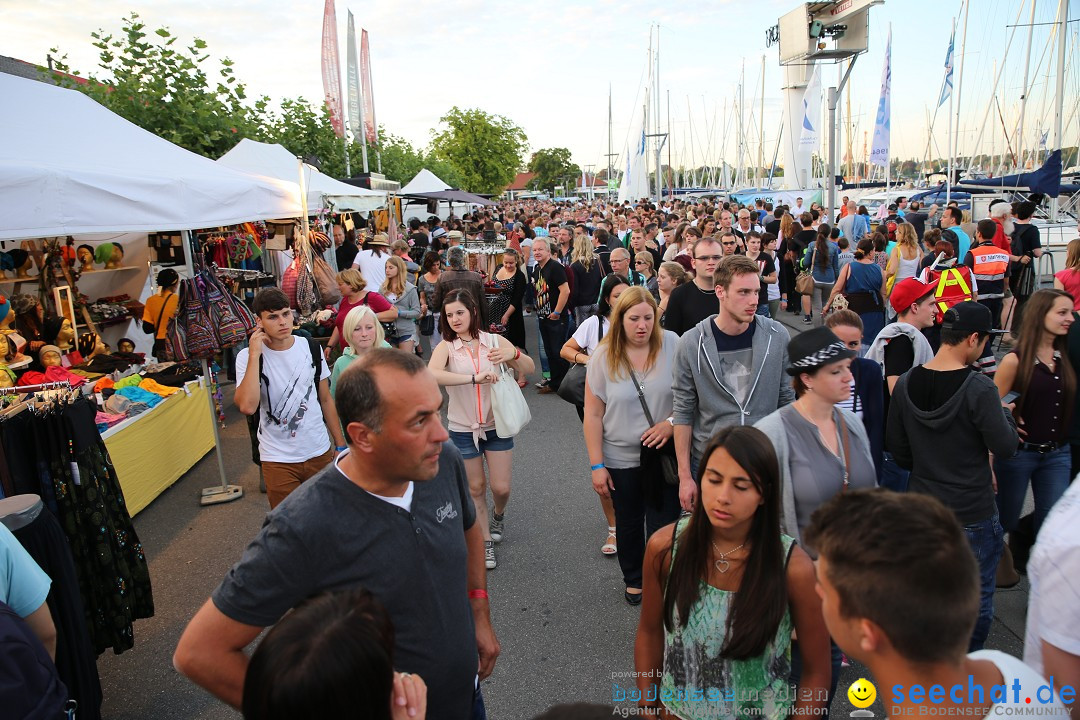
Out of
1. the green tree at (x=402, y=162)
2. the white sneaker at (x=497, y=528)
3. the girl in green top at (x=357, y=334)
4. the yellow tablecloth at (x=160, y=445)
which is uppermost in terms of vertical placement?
the green tree at (x=402, y=162)

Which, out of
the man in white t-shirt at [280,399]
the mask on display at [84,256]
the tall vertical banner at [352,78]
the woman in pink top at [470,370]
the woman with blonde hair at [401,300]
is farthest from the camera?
the tall vertical banner at [352,78]

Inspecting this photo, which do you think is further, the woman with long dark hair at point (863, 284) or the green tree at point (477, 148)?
the green tree at point (477, 148)

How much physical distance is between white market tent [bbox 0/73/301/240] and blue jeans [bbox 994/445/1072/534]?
600 cm

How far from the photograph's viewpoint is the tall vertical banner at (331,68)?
24406mm

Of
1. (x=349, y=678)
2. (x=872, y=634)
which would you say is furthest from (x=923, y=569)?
(x=349, y=678)

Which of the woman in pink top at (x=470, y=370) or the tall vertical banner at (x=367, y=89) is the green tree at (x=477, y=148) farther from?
the woman in pink top at (x=470, y=370)

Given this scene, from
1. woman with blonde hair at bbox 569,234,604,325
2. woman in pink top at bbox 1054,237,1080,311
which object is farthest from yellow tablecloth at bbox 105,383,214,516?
woman in pink top at bbox 1054,237,1080,311

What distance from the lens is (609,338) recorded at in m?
3.84

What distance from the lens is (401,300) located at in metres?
8.13

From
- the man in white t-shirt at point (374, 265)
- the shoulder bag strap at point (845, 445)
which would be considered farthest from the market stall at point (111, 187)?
the shoulder bag strap at point (845, 445)

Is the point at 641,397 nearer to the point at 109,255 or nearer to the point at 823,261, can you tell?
the point at 823,261

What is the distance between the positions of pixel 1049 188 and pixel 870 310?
9873 millimetres

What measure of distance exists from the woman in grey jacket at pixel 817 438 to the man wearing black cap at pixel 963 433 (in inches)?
24.4

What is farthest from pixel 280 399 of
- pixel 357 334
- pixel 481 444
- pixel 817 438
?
pixel 817 438
